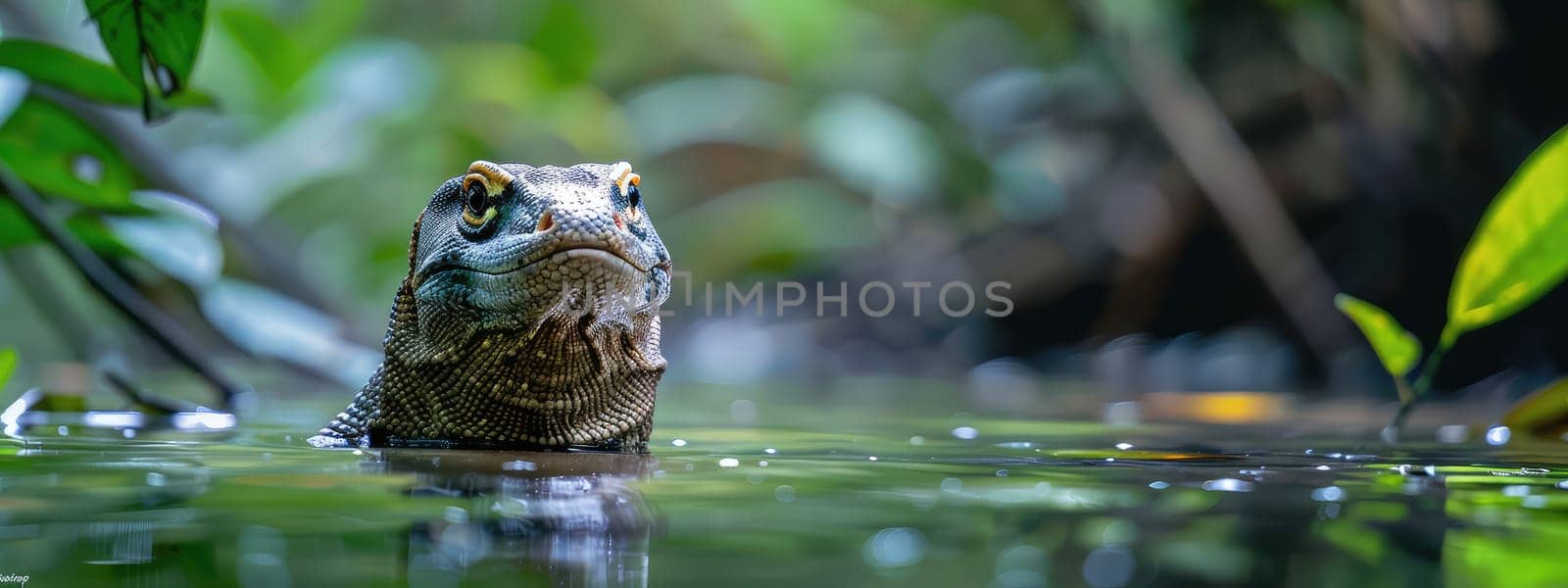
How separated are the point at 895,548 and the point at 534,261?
4.78ft

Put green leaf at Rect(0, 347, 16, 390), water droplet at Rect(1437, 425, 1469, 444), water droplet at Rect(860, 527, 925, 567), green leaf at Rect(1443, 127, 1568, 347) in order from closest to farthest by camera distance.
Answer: water droplet at Rect(860, 527, 925, 567) < green leaf at Rect(0, 347, 16, 390) < green leaf at Rect(1443, 127, 1568, 347) < water droplet at Rect(1437, 425, 1469, 444)

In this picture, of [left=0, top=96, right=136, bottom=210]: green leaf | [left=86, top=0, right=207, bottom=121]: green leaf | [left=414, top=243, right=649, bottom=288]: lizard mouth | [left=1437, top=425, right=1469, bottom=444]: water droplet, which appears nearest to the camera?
[left=86, top=0, right=207, bottom=121]: green leaf

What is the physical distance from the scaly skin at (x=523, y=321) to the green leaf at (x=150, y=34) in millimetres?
671

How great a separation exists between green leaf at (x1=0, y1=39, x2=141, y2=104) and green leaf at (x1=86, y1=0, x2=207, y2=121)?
86 cm

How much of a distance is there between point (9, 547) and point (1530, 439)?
10.8 ft

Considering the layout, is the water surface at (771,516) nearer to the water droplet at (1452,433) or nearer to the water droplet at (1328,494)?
the water droplet at (1328,494)

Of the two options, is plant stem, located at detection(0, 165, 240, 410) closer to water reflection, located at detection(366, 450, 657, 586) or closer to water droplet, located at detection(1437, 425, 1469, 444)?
water reflection, located at detection(366, 450, 657, 586)

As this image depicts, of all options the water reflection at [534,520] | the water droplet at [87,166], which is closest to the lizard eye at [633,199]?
the water reflection at [534,520]

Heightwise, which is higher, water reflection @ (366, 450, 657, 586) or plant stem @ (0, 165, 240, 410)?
plant stem @ (0, 165, 240, 410)

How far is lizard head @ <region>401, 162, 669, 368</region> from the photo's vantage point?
2.86m

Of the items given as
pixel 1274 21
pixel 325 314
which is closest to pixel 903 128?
pixel 1274 21

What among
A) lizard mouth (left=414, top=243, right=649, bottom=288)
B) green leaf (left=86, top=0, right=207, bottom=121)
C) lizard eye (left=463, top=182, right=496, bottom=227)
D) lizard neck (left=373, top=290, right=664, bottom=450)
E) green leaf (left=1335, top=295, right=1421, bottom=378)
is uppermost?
green leaf (left=86, top=0, right=207, bottom=121)

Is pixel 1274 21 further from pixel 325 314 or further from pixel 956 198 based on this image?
pixel 325 314

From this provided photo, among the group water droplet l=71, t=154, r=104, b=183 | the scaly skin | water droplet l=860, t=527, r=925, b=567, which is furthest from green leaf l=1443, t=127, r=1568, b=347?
water droplet l=71, t=154, r=104, b=183
